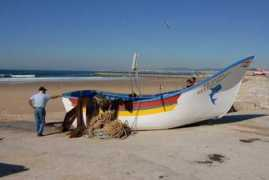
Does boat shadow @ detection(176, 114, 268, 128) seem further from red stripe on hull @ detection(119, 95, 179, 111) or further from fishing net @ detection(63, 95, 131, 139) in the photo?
fishing net @ detection(63, 95, 131, 139)

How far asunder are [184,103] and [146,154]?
9.87 feet

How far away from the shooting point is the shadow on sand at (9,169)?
540 centimetres

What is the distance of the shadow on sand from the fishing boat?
12.9 ft

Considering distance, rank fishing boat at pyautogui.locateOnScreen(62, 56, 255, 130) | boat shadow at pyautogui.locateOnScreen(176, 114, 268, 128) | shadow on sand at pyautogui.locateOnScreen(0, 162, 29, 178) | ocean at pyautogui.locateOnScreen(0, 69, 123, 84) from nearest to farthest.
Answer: shadow on sand at pyautogui.locateOnScreen(0, 162, 29, 178)
fishing boat at pyautogui.locateOnScreen(62, 56, 255, 130)
boat shadow at pyautogui.locateOnScreen(176, 114, 268, 128)
ocean at pyautogui.locateOnScreen(0, 69, 123, 84)

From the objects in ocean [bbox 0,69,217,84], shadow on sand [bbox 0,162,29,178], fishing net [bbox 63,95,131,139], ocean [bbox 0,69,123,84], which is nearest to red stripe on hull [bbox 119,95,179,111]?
fishing net [bbox 63,95,131,139]

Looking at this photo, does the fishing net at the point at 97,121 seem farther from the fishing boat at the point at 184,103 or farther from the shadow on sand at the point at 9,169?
the shadow on sand at the point at 9,169

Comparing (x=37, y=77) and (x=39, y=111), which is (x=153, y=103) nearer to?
(x=39, y=111)

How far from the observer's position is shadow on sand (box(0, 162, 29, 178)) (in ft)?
17.7

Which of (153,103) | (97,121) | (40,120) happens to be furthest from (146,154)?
(40,120)

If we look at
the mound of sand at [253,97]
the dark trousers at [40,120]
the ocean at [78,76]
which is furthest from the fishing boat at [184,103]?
the mound of sand at [253,97]

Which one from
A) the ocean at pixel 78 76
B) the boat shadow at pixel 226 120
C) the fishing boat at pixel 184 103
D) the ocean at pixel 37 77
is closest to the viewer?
the fishing boat at pixel 184 103

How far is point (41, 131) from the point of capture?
29.4 feet

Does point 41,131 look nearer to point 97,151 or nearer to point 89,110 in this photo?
point 89,110

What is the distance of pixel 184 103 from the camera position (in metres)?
9.31
